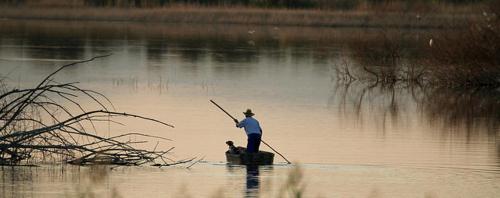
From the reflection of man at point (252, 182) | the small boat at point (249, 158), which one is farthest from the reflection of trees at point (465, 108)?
the reflection of man at point (252, 182)

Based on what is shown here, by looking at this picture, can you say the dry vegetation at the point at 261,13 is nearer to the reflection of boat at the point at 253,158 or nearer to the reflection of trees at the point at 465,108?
the reflection of trees at the point at 465,108

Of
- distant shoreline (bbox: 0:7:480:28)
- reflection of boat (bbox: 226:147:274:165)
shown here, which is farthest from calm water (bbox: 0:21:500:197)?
distant shoreline (bbox: 0:7:480:28)

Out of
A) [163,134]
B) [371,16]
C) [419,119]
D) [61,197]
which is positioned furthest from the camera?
[371,16]

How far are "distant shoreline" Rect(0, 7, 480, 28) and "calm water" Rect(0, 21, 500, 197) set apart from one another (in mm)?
7647

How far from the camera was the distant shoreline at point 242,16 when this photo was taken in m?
66.4

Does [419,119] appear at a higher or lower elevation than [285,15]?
lower

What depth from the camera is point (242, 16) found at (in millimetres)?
69500

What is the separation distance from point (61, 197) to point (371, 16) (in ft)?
165

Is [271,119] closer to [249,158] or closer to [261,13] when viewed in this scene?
[249,158]

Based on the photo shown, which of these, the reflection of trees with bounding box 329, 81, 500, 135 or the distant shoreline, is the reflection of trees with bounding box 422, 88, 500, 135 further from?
the distant shoreline

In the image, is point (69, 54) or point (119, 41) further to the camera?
point (119, 41)

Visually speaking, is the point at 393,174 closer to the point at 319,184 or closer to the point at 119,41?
the point at 319,184

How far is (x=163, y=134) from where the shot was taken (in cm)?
2453

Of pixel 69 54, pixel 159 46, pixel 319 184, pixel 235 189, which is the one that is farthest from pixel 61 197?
pixel 159 46
